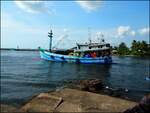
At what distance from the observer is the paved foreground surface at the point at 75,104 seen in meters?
8.77

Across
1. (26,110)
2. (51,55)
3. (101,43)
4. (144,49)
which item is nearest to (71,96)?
(26,110)

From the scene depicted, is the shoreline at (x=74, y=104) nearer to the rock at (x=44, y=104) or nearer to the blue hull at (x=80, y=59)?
the rock at (x=44, y=104)

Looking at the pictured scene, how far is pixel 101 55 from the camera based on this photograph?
221 ft

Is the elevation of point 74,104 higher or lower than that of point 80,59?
lower

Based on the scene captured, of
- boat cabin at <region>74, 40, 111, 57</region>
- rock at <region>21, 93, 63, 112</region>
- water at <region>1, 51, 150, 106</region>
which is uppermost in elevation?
boat cabin at <region>74, 40, 111, 57</region>

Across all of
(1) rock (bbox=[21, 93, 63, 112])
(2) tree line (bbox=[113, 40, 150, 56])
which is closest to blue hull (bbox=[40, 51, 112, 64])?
(1) rock (bbox=[21, 93, 63, 112])

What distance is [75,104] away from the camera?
29.5 feet

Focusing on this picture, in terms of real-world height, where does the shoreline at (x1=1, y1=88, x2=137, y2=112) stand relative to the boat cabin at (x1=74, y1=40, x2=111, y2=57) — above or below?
below

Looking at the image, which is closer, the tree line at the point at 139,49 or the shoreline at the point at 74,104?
the shoreline at the point at 74,104

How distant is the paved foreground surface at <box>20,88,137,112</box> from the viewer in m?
8.77

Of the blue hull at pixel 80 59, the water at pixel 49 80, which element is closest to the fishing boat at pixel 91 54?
the blue hull at pixel 80 59

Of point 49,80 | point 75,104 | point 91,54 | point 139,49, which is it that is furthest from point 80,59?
point 139,49

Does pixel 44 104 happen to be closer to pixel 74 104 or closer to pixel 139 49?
pixel 74 104

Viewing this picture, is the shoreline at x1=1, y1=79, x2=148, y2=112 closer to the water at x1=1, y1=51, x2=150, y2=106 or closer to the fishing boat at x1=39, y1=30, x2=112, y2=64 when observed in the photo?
the water at x1=1, y1=51, x2=150, y2=106
